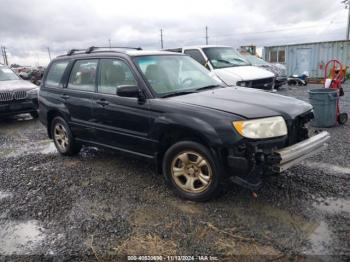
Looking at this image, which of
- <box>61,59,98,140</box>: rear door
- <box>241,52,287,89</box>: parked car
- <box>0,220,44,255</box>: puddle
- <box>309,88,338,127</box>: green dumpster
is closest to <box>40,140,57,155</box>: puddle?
<box>61,59,98,140</box>: rear door

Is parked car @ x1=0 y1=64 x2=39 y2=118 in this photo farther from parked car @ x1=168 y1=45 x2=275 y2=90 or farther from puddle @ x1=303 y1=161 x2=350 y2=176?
puddle @ x1=303 y1=161 x2=350 y2=176

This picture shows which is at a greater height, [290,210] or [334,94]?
[334,94]

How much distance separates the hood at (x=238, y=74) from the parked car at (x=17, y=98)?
205 inches

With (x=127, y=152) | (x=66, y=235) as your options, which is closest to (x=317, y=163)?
(x=127, y=152)

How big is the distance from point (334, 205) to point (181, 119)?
1903mm

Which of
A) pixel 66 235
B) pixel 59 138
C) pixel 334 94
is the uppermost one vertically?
pixel 334 94

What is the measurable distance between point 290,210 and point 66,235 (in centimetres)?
231

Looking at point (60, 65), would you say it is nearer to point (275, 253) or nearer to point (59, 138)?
point (59, 138)

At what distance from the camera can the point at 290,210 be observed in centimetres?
357

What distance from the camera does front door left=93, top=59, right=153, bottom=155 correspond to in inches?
165

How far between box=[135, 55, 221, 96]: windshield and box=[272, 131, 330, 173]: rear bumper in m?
1.50

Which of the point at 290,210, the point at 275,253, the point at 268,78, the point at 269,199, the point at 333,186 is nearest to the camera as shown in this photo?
the point at 275,253

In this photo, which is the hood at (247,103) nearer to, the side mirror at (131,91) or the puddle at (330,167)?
the side mirror at (131,91)

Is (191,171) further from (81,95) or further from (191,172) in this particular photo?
(81,95)
